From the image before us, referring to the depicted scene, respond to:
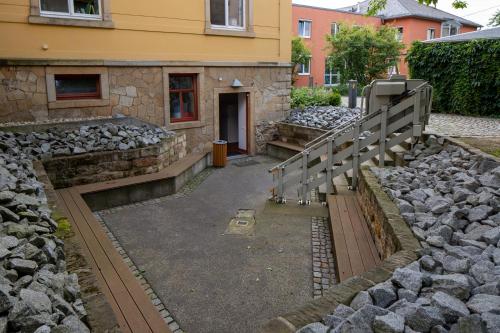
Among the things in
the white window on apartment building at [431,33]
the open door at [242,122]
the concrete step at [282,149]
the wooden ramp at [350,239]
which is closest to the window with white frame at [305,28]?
the white window on apartment building at [431,33]

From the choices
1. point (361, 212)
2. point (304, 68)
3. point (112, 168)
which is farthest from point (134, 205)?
point (304, 68)

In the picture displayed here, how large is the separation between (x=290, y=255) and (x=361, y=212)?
1406mm

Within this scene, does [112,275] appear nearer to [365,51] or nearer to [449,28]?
[365,51]

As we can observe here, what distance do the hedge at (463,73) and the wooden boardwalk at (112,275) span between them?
36.0 ft

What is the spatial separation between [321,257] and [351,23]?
2612 cm

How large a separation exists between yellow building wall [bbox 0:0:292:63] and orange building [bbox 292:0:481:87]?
51.4ft

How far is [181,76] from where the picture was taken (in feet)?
35.2

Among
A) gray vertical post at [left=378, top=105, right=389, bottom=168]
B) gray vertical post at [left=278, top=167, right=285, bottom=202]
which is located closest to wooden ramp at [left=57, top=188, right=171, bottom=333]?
gray vertical post at [left=278, top=167, right=285, bottom=202]

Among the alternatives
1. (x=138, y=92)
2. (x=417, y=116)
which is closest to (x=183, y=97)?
(x=138, y=92)

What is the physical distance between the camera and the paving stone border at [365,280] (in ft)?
7.97

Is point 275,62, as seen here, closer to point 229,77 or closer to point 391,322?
point 229,77

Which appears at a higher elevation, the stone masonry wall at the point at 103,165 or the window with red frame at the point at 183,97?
the window with red frame at the point at 183,97

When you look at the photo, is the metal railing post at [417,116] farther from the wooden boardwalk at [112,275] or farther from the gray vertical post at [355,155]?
the wooden boardwalk at [112,275]

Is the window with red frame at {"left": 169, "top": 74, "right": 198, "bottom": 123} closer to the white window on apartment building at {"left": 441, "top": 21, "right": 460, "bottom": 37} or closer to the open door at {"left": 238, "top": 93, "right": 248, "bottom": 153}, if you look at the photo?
the open door at {"left": 238, "top": 93, "right": 248, "bottom": 153}
